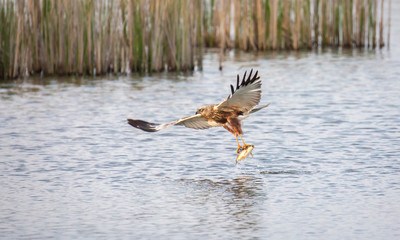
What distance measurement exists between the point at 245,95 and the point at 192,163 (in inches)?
46.0

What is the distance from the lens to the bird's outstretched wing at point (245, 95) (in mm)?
7715

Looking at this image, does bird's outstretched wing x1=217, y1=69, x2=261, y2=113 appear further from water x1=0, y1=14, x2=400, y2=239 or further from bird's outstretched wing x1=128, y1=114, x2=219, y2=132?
water x1=0, y1=14, x2=400, y2=239

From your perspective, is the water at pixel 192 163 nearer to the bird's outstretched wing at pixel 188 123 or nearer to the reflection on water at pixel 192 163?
the reflection on water at pixel 192 163

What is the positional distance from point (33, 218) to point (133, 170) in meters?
1.86

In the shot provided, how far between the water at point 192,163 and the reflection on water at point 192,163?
0.02 m

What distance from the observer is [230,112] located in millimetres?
8234

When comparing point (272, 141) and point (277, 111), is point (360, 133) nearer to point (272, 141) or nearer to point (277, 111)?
point (272, 141)

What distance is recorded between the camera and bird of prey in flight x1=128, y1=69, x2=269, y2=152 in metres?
7.80

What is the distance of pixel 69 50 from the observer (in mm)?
14438

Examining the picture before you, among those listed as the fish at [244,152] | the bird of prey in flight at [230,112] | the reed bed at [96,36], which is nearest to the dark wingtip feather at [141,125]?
the bird of prey in flight at [230,112]

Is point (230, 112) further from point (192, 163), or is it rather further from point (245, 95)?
point (192, 163)

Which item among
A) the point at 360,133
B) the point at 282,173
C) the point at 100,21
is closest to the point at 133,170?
the point at 282,173

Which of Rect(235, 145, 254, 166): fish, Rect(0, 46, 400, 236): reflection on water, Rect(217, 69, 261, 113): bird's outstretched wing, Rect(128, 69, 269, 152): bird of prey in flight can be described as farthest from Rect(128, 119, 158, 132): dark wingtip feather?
Rect(235, 145, 254, 166): fish

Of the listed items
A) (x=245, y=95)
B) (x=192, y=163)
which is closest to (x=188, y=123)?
(x=192, y=163)
